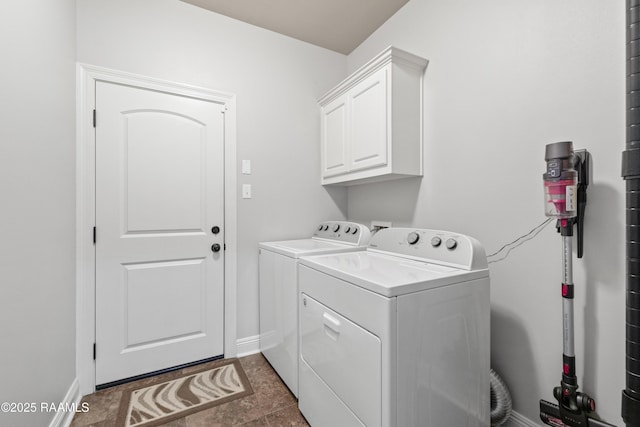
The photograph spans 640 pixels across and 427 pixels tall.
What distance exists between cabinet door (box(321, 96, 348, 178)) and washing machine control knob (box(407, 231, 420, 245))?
2.73ft

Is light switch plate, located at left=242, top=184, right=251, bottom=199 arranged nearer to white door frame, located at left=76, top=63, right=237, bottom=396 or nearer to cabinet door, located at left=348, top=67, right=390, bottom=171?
cabinet door, located at left=348, top=67, right=390, bottom=171

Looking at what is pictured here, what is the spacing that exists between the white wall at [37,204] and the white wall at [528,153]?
2.04 m

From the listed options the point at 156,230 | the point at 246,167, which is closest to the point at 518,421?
the point at 246,167

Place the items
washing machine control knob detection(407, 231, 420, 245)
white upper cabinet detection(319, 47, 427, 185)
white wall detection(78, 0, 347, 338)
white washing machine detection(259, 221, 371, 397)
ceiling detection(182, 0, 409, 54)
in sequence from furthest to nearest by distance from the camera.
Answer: ceiling detection(182, 0, 409, 54), white wall detection(78, 0, 347, 338), white upper cabinet detection(319, 47, 427, 185), white washing machine detection(259, 221, 371, 397), washing machine control knob detection(407, 231, 420, 245)

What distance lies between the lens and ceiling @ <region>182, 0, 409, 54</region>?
2.00 metres

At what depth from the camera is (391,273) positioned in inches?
44.8

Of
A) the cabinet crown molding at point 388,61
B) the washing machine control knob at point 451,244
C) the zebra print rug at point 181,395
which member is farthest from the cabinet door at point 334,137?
the zebra print rug at point 181,395

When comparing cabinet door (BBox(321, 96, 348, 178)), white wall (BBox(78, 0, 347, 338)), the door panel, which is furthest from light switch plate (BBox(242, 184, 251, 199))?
cabinet door (BBox(321, 96, 348, 178))

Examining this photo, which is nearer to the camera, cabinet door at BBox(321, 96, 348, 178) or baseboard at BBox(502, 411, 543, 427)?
baseboard at BBox(502, 411, 543, 427)

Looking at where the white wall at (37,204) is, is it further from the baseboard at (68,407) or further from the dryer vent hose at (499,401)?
the dryer vent hose at (499,401)

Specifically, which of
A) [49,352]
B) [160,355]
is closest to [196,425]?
[160,355]

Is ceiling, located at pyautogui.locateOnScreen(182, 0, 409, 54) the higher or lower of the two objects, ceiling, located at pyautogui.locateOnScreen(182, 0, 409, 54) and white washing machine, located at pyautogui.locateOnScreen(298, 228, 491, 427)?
the higher

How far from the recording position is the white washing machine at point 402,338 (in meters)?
0.94

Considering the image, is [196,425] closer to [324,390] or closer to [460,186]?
[324,390]
